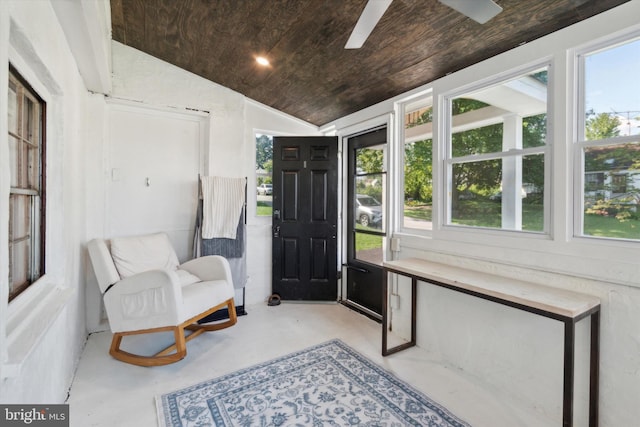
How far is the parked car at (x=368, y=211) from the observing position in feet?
10.4

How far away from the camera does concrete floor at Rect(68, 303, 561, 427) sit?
5.61 feet

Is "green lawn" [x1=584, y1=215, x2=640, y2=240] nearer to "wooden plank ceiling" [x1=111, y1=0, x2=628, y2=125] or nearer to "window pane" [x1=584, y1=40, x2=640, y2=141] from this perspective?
"window pane" [x1=584, y1=40, x2=640, y2=141]

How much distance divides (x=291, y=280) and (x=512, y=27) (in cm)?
293

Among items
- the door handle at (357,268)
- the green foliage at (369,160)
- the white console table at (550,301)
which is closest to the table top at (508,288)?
the white console table at (550,301)

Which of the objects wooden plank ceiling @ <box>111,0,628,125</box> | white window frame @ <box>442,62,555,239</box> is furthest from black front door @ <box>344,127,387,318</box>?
white window frame @ <box>442,62,555,239</box>

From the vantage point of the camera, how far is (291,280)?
3551 millimetres

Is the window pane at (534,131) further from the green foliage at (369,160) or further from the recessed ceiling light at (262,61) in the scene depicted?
the recessed ceiling light at (262,61)

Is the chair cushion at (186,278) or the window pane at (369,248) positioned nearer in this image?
the chair cushion at (186,278)

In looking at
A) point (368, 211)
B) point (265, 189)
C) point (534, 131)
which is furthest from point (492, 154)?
point (265, 189)

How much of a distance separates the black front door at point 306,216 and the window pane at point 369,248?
0.27 m

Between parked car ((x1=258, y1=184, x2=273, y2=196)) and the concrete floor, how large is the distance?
4.47 ft

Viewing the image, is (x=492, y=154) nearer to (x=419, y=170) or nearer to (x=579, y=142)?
(x=579, y=142)

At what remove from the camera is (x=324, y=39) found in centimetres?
216

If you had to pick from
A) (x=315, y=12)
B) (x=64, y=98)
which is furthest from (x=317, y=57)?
(x=64, y=98)
